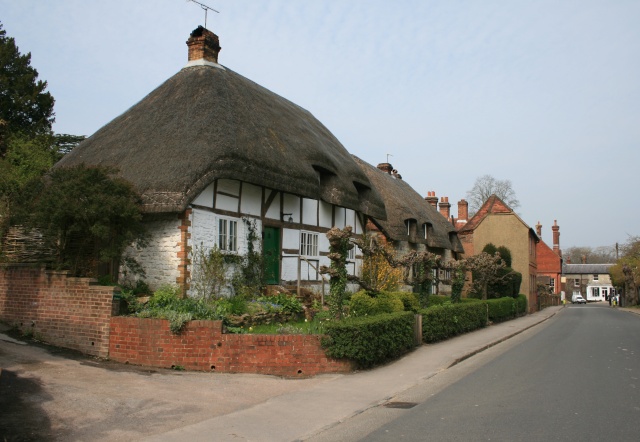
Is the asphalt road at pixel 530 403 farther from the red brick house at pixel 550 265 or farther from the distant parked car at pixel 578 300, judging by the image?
the distant parked car at pixel 578 300

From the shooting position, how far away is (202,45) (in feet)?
61.4

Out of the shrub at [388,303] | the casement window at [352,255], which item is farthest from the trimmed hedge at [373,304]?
the casement window at [352,255]

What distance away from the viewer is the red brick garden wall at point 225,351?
415 inches

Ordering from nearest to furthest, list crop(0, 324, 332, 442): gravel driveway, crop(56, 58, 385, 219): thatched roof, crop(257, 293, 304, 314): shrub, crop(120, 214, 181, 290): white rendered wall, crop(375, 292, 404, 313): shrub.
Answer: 1. crop(0, 324, 332, 442): gravel driveway
2. crop(56, 58, 385, 219): thatched roof
3. crop(120, 214, 181, 290): white rendered wall
4. crop(257, 293, 304, 314): shrub
5. crop(375, 292, 404, 313): shrub

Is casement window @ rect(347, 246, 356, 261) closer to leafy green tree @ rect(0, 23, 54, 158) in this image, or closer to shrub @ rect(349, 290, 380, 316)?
shrub @ rect(349, 290, 380, 316)

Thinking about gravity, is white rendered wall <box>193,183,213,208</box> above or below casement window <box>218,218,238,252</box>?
above

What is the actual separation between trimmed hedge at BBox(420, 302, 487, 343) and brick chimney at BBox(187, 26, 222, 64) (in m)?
11.0

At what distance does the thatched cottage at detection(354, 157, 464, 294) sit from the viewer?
26.9 m

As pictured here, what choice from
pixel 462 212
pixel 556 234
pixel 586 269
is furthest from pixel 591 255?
pixel 462 212

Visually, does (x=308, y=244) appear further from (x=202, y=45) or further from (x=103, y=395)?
(x=103, y=395)

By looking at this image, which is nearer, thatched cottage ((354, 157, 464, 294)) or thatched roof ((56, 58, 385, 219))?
thatched roof ((56, 58, 385, 219))

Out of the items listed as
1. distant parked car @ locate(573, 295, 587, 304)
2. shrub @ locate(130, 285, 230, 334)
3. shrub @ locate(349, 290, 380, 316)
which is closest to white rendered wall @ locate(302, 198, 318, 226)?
shrub @ locate(349, 290, 380, 316)

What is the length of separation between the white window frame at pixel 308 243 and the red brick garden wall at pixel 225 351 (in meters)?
7.74

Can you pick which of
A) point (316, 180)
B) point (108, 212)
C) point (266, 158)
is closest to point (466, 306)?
point (316, 180)
